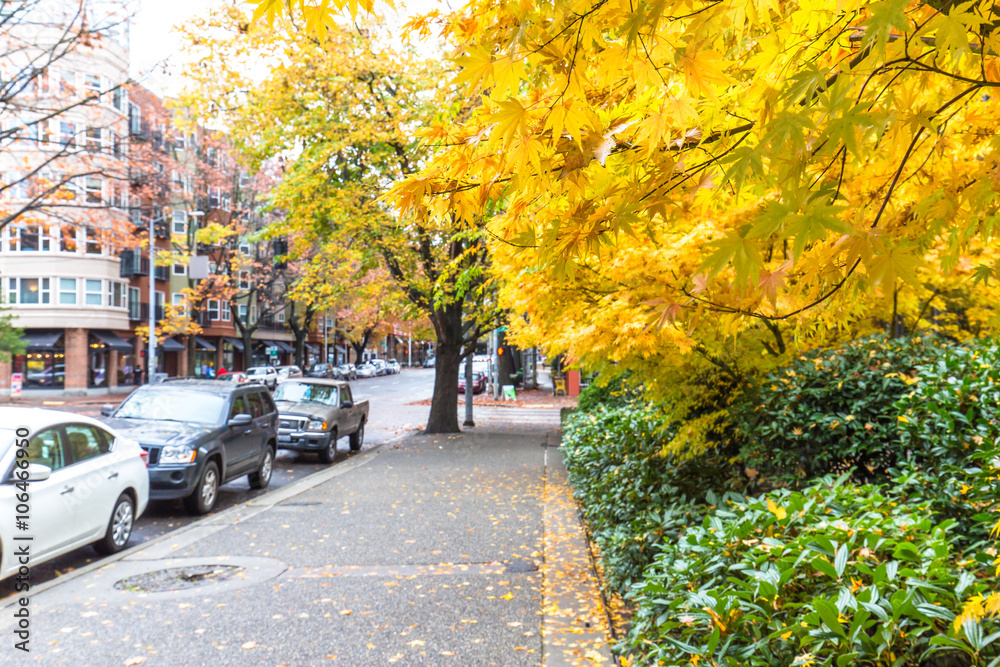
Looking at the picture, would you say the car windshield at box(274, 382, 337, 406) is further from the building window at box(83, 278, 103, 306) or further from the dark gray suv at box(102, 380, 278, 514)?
the building window at box(83, 278, 103, 306)

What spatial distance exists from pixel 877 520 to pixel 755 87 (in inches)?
86.8

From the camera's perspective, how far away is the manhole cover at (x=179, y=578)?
6.67 metres

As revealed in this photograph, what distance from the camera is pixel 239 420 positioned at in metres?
11.5

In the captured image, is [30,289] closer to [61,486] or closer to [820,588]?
[61,486]

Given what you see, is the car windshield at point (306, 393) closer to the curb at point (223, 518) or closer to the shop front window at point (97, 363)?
the curb at point (223, 518)

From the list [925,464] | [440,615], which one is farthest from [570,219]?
→ [440,615]

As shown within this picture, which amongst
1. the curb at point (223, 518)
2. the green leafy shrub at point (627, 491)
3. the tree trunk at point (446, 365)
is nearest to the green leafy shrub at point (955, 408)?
the green leafy shrub at point (627, 491)

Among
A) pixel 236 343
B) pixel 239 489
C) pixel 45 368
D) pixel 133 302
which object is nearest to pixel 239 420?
pixel 239 489

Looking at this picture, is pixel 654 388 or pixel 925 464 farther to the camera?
pixel 654 388

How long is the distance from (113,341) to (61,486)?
4084 centimetres

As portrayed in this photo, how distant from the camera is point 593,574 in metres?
6.93

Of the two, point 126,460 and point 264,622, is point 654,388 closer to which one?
point 264,622

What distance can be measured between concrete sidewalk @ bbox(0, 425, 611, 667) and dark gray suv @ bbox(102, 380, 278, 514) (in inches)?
27.0

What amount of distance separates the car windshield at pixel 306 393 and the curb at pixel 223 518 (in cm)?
160
